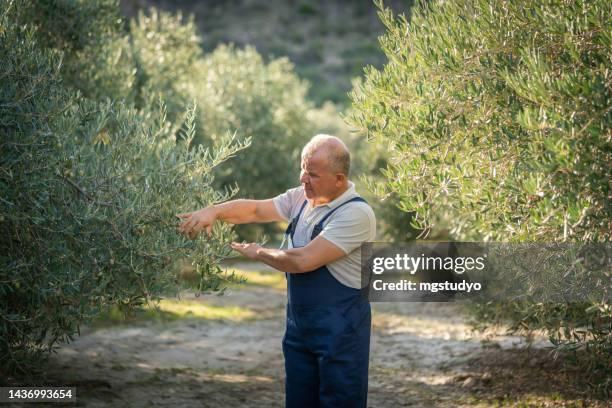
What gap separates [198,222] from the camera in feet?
22.3

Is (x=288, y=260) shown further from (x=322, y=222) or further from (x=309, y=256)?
(x=322, y=222)

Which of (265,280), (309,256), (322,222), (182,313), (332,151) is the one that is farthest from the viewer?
(265,280)

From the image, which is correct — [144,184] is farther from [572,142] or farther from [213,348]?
[213,348]

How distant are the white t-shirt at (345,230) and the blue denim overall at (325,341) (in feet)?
0.20

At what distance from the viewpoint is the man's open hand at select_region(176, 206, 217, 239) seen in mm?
6695

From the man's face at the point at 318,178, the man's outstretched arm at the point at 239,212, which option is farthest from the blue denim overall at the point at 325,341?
the man's outstretched arm at the point at 239,212

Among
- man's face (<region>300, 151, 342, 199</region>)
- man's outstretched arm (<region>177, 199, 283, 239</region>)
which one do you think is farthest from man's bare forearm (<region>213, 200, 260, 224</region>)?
man's face (<region>300, 151, 342, 199</region>)

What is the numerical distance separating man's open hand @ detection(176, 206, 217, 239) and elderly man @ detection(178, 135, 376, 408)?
0.74 metres

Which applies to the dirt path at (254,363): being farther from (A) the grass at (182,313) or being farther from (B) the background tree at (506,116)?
(B) the background tree at (506,116)

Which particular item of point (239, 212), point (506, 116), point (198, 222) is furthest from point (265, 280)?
point (506, 116)

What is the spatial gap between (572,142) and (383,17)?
2723mm

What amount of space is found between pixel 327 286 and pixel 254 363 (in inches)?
270

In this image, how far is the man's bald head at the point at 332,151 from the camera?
5805 mm

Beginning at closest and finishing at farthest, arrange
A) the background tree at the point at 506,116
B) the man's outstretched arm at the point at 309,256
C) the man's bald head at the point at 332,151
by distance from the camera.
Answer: the man's outstretched arm at the point at 309,256
the man's bald head at the point at 332,151
the background tree at the point at 506,116
